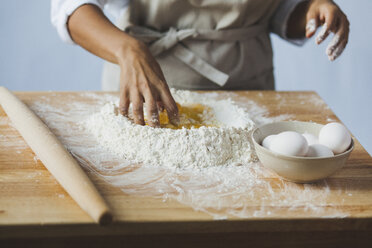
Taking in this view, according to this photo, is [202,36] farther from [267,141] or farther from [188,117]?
[267,141]

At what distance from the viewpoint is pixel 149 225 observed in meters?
0.70

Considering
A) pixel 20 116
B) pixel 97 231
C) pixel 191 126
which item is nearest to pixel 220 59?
pixel 191 126

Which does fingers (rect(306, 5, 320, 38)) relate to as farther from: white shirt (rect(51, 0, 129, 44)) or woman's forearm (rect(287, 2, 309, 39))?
white shirt (rect(51, 0, 129, 44))

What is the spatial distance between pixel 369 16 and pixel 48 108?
5.64 feet

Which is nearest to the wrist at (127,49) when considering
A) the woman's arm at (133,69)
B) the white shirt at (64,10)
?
the woman's arm at (133,69)

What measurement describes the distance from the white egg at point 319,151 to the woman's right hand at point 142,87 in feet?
1.09

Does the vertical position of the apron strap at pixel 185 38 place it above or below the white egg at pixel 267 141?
above

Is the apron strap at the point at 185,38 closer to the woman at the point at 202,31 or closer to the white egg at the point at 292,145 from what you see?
the woman at the point at 202,31

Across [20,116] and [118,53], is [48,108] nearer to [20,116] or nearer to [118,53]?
[20,116]

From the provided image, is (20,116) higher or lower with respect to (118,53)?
lower

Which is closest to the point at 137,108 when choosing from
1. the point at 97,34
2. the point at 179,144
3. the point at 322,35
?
the point at 179,144

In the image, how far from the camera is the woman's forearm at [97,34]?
105 centimetres

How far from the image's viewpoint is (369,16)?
213 cm

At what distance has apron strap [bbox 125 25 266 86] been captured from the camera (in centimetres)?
129
